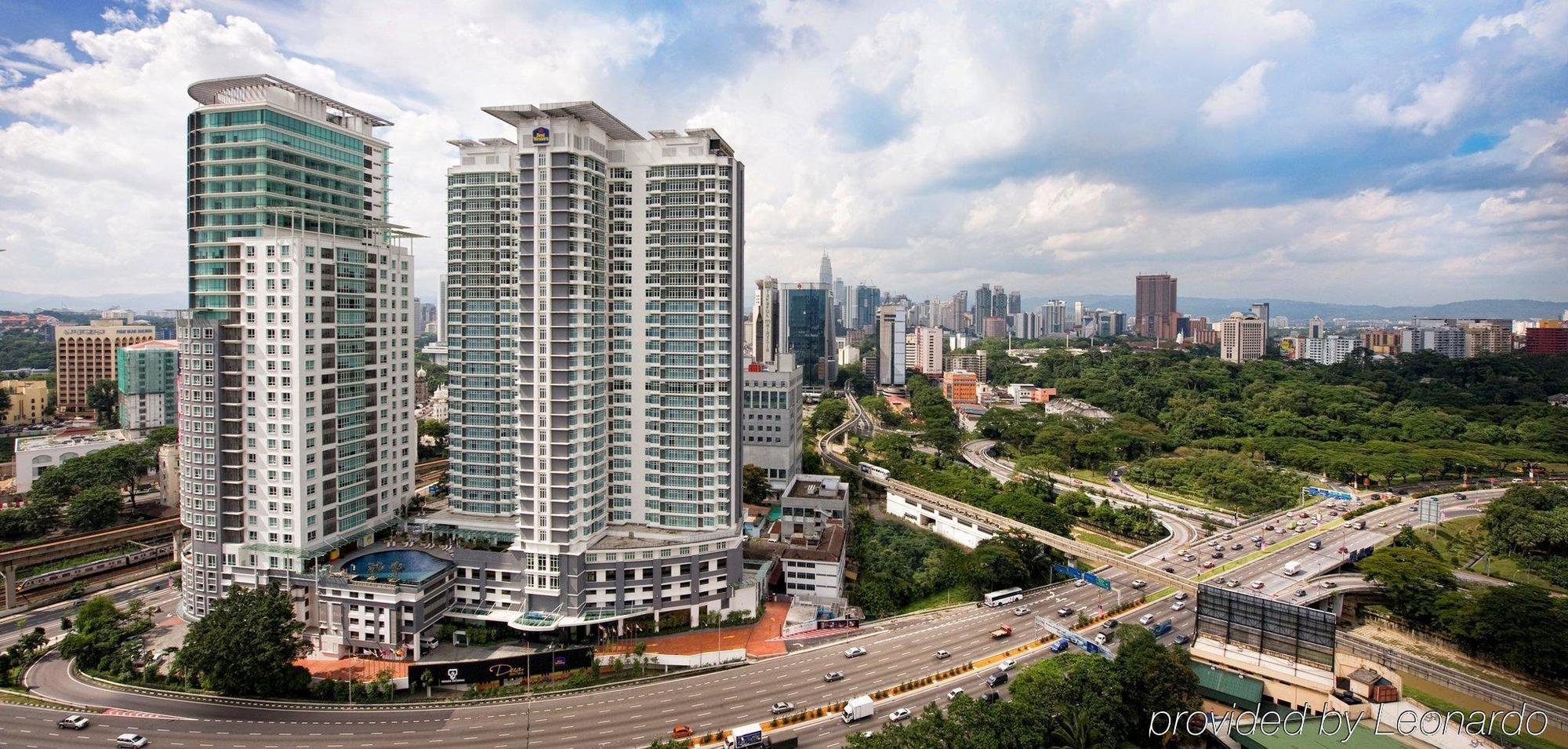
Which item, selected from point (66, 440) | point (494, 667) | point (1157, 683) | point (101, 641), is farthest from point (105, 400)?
point (1157, 683)

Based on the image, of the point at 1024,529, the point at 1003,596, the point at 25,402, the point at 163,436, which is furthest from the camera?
the point at 25,402

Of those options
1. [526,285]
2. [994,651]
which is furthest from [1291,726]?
[526,285]

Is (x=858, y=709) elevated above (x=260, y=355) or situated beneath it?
situated beneath

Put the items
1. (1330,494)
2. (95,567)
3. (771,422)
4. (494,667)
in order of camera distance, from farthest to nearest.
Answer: (1330,494)
(771,422)
(95,567)
(494,667)

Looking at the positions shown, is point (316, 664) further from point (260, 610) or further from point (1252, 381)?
point (1252, 381)

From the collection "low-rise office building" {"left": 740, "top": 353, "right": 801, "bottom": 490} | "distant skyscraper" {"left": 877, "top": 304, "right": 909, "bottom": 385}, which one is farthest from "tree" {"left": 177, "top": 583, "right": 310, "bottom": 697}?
"distant skyscraper" {"left": 877, "top": 304, "right": 909, "bottom": 385}

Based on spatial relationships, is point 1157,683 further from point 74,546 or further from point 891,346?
point 891,346
